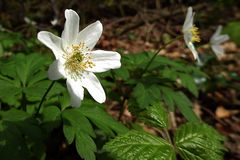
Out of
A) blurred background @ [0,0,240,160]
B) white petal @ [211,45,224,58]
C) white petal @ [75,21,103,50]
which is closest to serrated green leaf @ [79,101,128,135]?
white petal @ [75,21,103,50]

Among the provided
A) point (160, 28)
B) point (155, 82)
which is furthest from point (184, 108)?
point (160, 28)

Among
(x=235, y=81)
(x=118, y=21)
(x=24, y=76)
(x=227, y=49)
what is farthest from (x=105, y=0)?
(x=24, y=76)

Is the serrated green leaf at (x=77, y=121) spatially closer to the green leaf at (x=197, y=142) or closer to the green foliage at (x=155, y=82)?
the green foliage at (x=155, y=82)

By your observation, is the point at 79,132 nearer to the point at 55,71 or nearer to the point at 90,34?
the point at 55,71

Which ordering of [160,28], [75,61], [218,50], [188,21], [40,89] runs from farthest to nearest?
1. [160,28]
2. [218,50]
3. [188,21]
4. [40,89]
5. [75,61]

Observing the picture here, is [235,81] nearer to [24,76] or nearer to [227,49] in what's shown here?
[227,49]

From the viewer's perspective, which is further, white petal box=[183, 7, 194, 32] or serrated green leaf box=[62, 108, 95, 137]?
white petal box=[183, 7, 194, 32]

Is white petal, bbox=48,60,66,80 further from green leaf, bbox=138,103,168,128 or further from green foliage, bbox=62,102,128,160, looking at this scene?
green leaf, bbox=138,103,168,128
